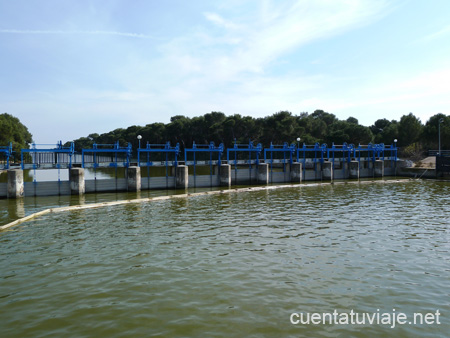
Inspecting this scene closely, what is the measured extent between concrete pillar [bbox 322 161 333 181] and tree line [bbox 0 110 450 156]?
36093 mm

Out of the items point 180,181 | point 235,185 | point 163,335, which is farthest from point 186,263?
point 235,185

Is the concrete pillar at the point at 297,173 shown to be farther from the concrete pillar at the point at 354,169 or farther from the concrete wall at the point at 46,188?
the concrete wall at the point at 46,188

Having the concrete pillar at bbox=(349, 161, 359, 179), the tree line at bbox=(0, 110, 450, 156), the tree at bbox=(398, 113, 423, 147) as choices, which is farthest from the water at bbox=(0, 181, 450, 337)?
the tree at bbox=(398, 113, 423, 147)

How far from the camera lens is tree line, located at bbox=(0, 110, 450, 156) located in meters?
82.0

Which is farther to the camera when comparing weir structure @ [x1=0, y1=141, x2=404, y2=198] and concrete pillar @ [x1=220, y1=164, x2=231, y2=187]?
concrete pillar @ [x1=220, y1=164, x2=231, y2=187]

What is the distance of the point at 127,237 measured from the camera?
774 inches

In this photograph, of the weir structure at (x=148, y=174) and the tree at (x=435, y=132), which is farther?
the tree at (x=435, y=132)

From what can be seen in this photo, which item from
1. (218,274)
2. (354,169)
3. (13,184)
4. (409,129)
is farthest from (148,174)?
(409,129)

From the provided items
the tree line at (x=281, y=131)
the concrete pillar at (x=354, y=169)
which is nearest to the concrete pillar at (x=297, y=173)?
the concrete pillar at (x=354, y=169)

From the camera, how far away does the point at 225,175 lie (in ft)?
157

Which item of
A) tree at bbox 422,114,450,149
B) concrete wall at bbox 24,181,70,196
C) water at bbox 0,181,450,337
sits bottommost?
water at bbox 0,181,450,337

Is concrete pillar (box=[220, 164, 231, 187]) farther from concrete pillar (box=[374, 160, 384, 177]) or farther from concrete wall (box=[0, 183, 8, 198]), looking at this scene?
concrete pillar (box=[374, 160, 384, 177])

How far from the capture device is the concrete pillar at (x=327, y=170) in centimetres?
5689

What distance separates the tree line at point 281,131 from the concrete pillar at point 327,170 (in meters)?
36.1
